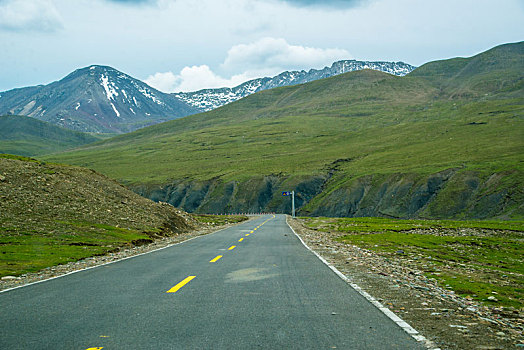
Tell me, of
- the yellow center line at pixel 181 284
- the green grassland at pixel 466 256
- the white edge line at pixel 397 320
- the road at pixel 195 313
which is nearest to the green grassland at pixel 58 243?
the road at pixel 195 313

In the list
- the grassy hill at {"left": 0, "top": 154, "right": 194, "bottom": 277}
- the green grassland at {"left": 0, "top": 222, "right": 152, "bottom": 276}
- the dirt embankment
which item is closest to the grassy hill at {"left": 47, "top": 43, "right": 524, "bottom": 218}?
the dirt embankment

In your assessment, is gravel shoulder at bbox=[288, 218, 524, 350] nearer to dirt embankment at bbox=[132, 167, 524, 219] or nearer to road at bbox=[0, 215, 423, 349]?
road at bbox=[0, 215, 423, 349]

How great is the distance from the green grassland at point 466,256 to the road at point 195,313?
4612 mm

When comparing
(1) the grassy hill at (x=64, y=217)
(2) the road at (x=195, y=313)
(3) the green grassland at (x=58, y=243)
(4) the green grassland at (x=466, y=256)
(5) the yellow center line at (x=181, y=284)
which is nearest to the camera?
(2) the road at (x=195, y=313)

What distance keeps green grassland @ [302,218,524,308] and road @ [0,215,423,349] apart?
461 centimetres

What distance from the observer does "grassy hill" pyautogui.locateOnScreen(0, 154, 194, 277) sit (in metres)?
20.3

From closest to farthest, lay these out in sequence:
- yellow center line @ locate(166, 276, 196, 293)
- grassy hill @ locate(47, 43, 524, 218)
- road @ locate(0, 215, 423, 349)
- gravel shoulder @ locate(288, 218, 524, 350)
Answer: road @ locate(0, 215, 423, 349) → gravel shoulder @ locate(288, 218, 524, 350) → yellow center line @ locate(166, 276, 196, 293) → grassy hill @ locate(47, 43, 524, 218)

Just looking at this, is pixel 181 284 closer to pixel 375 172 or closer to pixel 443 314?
pixel 443 314

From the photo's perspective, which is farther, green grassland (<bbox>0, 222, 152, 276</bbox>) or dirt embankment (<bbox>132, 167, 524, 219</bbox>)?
dirt embankment (<bbox>132, 167, 524, 219</bbox>)

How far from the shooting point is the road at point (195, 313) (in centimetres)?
646

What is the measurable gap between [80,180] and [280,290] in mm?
33500

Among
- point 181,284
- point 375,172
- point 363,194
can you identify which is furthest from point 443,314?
point 375,172

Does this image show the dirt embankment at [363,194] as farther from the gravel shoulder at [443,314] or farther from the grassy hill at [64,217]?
the gravel shoulder at [443,314]

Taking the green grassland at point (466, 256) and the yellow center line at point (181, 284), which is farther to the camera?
the green grassland at point (466, 256)
